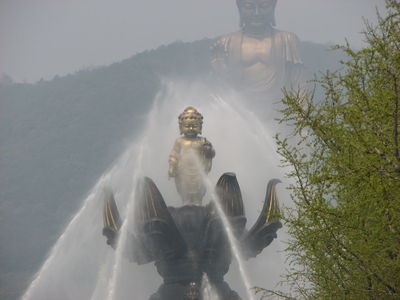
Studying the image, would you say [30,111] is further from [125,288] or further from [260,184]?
[125,288]

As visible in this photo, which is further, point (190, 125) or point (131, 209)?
point (190, 125)

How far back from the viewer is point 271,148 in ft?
88.3

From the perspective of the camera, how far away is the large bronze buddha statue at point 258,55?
37219mm

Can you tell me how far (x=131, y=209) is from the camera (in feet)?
39.2

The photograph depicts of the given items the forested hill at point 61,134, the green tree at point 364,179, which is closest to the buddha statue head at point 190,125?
the green tree at point 364,179

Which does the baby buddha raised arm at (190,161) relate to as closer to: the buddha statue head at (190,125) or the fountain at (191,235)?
the buddha statue head at (190,125)

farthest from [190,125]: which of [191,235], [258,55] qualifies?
[258,55]

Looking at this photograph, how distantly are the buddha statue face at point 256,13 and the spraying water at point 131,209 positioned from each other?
Answer: 4799 mm

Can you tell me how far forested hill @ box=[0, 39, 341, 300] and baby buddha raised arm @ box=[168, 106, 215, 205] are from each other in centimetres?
1799

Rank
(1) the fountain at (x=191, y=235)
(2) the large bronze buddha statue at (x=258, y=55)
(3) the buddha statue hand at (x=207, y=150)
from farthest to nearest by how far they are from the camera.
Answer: (2) the large bronze buddha statue at (x=258, y=55)
(3) the buddha statue hand at (x=207, y=150)
(1) the fountain at (x=191, y=235)

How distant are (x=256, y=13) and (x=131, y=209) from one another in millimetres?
27350

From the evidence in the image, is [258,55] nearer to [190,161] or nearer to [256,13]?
[256,13]

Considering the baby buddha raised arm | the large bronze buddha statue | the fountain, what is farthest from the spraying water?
the large bronze buddha statue

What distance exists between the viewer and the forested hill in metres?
37.9
